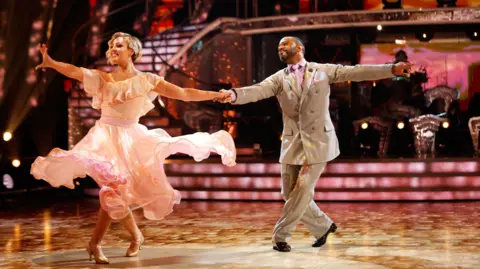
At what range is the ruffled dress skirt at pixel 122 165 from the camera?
565cm

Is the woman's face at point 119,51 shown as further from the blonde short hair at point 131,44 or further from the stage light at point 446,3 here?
the stage light at point 446,3

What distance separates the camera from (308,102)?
6.28 meters

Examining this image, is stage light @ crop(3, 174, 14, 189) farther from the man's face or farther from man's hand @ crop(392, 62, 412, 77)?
man's hand @ crop(392, 62, 412, 77)

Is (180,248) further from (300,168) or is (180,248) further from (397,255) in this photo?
Result: (397,255)

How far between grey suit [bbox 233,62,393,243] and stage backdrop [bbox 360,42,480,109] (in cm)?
987

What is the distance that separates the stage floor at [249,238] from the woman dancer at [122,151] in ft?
1.35

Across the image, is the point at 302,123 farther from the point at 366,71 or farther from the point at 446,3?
the point at 446,3

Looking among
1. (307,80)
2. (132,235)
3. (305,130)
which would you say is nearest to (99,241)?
(132,235)

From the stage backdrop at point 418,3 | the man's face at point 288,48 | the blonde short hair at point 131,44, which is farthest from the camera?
the stage backdrop at point 418,3

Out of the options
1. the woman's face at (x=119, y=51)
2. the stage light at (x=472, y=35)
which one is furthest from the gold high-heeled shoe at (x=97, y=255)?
the stage light at (x=472, y=35)

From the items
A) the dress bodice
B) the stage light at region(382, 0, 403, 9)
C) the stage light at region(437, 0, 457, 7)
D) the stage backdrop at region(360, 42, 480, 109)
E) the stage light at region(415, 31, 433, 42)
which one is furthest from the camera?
the stage backdrop at region(360, 42, 480, 109)

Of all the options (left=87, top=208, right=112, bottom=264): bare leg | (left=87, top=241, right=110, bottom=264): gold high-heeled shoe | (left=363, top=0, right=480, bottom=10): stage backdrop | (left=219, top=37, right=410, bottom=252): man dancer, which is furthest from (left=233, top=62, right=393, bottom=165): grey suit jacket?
(left=363, top=0, right=480, bottom=10): stage backdrop

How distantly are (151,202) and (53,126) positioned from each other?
9.12m

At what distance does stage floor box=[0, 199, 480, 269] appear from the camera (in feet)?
18.6
